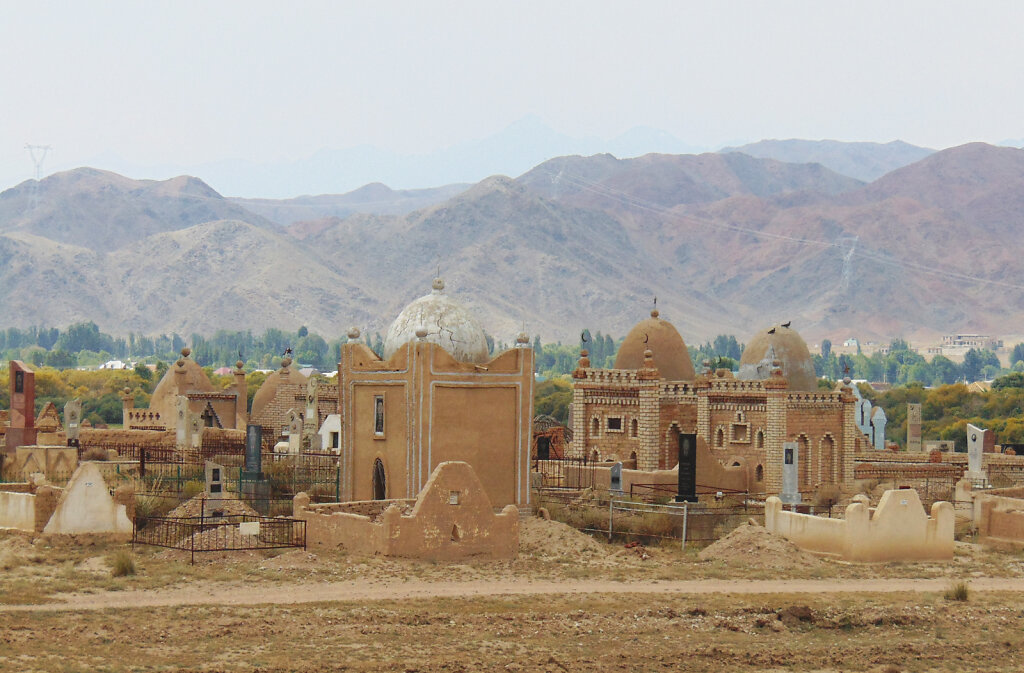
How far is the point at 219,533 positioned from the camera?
26.5m

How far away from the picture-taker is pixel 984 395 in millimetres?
94188

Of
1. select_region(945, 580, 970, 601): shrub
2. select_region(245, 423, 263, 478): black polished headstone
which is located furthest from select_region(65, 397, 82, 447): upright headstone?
select_region(945, 580, 970, 601): shrub

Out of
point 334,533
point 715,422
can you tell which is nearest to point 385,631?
point 334,533

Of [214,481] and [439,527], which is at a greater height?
[214,481]

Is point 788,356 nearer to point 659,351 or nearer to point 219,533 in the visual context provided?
point 659,351

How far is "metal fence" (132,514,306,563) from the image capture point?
26250 millimetres

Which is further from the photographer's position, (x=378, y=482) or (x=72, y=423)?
(x=72, y=423)

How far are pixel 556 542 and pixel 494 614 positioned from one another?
6.10 meters

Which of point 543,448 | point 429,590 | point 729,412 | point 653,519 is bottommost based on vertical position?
point 429,590

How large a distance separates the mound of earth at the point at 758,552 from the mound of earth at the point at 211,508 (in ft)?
28.3

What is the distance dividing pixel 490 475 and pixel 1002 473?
20326mm

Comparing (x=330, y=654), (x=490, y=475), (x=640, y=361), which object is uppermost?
(x=640, y=361)

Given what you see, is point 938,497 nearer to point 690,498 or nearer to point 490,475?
point 690,498

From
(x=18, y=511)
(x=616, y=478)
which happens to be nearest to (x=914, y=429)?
(x=616, y=478)
